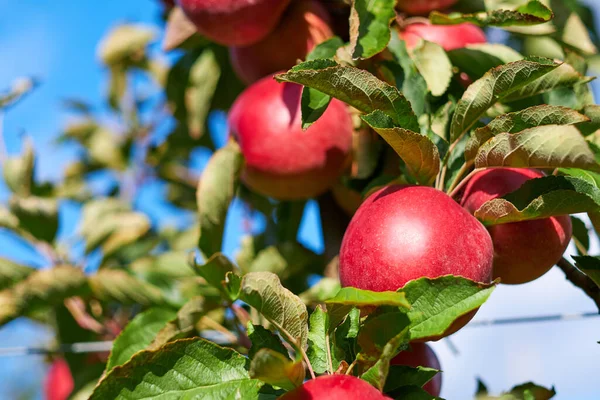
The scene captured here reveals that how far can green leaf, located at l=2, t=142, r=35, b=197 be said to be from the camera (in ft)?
4.94

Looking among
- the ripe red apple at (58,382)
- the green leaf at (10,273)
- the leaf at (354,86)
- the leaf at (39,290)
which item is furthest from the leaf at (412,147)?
the ripe red apple at (58,382)

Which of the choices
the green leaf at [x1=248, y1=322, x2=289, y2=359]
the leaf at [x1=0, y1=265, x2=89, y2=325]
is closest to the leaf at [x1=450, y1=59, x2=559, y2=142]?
the green leaf at [x1=248, y1=322, x2=289, y2=359]

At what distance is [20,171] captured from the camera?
1523 millimetres

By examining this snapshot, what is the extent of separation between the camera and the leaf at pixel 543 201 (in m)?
0.66

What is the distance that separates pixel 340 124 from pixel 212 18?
238mm

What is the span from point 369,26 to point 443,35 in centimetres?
21

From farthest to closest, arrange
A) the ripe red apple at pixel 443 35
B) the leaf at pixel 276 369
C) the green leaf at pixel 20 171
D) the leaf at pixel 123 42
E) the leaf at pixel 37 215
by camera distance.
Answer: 1. the leaf at pixel 123 42
2. the green leaf at pixel 20 171
3. the leaf at pixel 37 215
4. the ripe red apple at pixel 443 35
5. the leaf at pixel 276 369

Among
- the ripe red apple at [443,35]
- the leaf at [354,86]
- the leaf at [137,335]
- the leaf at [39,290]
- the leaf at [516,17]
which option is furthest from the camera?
the leaf at [39,290]

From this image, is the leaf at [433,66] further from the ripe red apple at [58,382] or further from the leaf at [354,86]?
the ripe red apple at [58,382]

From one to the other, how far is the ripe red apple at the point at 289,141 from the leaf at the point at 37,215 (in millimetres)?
570

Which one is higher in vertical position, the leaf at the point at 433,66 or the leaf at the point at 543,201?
the leaf at the point at 433,66

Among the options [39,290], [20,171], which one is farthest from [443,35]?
[20,171]

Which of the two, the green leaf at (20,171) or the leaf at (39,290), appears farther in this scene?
the green leaf at (20,171)

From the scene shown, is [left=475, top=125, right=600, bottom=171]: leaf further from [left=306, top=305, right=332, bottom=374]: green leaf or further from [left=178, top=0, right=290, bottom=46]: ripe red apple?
[left=178, top=0, right=290, bottom=46]: ripe red apple
